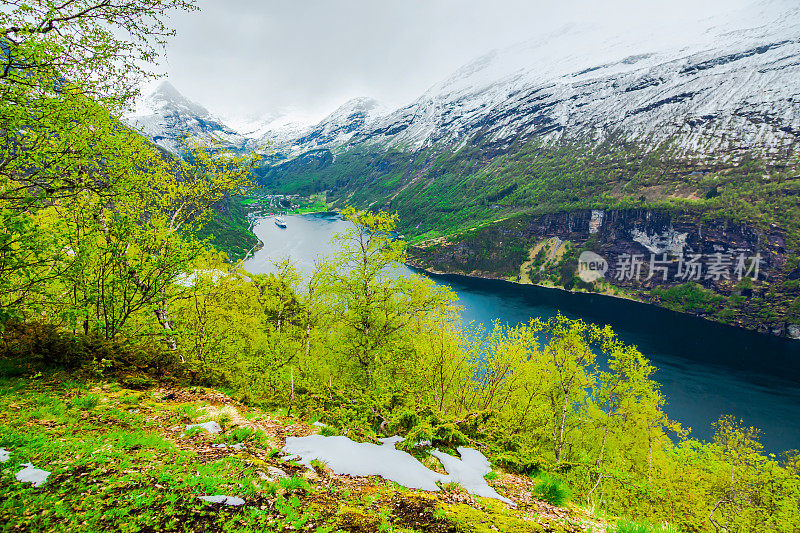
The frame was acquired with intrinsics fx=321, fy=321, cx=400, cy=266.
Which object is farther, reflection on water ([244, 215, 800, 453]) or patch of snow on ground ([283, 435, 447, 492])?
reflection on water ([244, 215, 800, 453])

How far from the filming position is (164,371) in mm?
14234

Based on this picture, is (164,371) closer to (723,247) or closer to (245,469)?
(245,469)

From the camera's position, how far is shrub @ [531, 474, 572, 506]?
29.5 feet

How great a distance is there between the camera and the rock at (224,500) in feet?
20.3

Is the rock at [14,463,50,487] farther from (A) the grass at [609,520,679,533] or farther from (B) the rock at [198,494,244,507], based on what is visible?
(A) the grass at [609,520,679,533]

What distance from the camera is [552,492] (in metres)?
9.22

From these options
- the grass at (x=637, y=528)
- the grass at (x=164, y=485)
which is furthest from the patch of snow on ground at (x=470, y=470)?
the grass at (x=637, y=528)

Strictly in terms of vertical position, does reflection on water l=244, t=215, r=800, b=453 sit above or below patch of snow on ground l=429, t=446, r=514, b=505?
below

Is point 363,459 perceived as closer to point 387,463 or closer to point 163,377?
point 387,463

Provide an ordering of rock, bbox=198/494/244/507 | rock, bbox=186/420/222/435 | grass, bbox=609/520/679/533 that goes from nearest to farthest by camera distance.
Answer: rock, bbox=198/494/244/507, grass, bbox=609/520/679/533, rock, bbox=186/420/222/435

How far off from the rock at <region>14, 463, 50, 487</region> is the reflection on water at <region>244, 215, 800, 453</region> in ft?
71.1

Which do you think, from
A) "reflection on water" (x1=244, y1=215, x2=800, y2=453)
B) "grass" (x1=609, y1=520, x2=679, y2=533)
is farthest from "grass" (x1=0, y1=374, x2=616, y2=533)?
"reflection on water" (x1=244, y1=215, x2=800, y2=453)

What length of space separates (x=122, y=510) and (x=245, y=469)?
8.78 feet

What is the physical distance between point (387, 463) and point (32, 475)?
7.63 m
